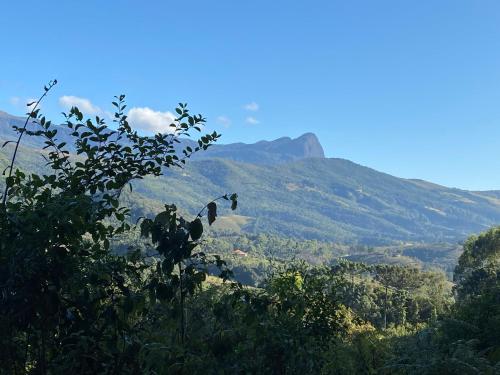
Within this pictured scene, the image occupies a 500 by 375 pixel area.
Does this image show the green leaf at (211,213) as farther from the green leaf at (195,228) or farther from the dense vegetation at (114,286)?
the green leaf at (195,228)

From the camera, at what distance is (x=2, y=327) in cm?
368

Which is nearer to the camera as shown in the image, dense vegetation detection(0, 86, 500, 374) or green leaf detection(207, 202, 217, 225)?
dense vegetation detection(0, 86, 500, 374)

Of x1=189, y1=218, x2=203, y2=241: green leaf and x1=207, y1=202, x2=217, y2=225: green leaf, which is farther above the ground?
x1=207, y1=202, x2=217, y2=225: green leaf

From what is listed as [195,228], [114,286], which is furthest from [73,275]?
[195,228]

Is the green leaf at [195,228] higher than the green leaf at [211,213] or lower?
lower

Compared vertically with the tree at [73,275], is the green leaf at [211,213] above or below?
above

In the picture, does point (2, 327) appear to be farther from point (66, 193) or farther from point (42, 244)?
point (66, 193)

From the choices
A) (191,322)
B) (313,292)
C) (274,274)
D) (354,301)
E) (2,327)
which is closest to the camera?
(2,327)

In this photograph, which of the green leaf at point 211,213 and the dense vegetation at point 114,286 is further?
the green leaf at point 211,213

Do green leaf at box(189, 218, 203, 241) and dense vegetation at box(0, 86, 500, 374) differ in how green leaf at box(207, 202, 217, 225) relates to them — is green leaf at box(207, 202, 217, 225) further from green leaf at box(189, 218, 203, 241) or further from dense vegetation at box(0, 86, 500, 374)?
green leaf at box(189, 218, 203, 241)

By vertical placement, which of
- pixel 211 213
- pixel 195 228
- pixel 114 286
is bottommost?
pixel 114 286

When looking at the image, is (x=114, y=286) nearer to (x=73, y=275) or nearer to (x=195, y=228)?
(x=73, y=275)

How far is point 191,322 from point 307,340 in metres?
1.49

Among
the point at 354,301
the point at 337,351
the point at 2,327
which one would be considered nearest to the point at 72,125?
the point at 2,327
